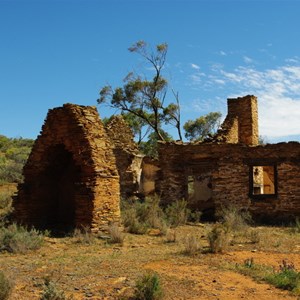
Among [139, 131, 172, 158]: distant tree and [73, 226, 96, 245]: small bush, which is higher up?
[139, 131, 172, 158]: distant tree

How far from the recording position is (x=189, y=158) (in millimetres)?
18406

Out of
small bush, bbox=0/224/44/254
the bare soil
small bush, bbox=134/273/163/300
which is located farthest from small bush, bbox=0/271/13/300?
small bush, bbox=0/224/44/254

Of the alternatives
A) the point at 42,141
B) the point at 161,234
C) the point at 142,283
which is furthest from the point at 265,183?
the point at 142,283

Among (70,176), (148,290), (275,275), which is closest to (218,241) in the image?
(275,275)

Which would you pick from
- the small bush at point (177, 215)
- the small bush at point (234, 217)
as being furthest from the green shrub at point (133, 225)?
the small bush at point (234, 217)

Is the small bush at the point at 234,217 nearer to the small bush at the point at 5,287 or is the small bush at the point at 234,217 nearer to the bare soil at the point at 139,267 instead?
the bare soil at the point at 139,267

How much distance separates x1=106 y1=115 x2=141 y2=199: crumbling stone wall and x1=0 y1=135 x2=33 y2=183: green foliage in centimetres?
636

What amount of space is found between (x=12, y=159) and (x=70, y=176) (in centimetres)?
2075

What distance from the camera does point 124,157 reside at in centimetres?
2130

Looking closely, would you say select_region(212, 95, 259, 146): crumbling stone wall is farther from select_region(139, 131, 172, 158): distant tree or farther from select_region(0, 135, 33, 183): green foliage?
select_region(139, 131, 172, 158): distant tree

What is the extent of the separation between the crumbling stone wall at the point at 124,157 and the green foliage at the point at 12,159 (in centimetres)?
636

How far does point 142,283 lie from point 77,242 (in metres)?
5.14

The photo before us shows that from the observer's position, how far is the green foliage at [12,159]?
86.1 ft

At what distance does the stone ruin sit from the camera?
1259 cm
